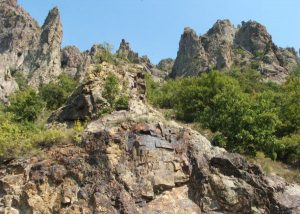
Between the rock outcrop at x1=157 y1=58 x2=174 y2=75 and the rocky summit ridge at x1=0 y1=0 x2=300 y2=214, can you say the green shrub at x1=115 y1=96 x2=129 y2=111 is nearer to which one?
the rocky summit ridge at x1=0 y1=0 x2=300 y2=214

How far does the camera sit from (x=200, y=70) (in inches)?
3366

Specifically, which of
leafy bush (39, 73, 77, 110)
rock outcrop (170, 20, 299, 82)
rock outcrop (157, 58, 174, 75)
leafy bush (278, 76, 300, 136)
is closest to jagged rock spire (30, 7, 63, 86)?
rock outcrop (170, 20, 299, 82)

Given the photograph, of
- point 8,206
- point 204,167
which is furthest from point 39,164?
point 204,167

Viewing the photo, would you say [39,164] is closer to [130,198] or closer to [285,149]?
[130,198]

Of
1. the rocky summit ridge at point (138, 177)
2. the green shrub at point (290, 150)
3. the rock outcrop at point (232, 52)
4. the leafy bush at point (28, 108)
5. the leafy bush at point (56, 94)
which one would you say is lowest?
the rocky summit ridge at point (138, 177)

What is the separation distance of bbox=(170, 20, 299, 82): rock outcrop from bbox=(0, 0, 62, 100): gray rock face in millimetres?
24639

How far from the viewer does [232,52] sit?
91875 mm

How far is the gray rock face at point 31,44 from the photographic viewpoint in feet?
319

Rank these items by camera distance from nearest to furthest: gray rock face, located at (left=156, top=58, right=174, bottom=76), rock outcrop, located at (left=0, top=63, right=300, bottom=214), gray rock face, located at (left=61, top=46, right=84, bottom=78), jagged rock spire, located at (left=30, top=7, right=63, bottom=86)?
1. rock outcrop, located at (left=0, top=63, right=300, bottom=214)
2. jagged rock spire, located at (left=30, top=7, right=63, bottom=86)
3. gray rock face, located at (left=61, top=46, right=84, bottom=78)
4. gray rock face, located at (left=156, top=58, right=174, bottom=76)

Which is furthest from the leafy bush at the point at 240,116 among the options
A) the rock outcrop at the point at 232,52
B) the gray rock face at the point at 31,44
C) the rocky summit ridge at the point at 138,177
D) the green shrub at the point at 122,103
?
the gray rock face at the point at 31,44

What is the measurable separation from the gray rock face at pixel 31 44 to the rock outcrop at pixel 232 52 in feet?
80.8

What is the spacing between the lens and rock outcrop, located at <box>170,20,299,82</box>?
279 ft

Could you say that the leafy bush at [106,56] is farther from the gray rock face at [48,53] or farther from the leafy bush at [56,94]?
the gray rock face at [48,53]

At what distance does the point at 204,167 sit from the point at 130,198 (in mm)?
3955
